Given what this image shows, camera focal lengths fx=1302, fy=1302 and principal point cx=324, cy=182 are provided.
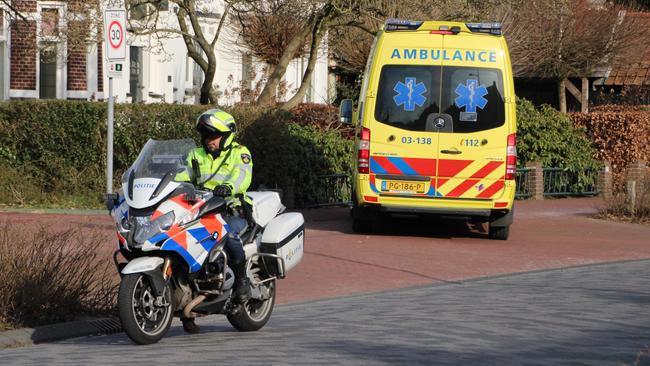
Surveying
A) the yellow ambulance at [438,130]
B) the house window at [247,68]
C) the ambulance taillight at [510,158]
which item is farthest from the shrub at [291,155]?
the house window at [247,68]

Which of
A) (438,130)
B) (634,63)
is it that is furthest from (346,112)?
(634,63)

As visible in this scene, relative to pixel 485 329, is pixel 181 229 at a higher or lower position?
higher

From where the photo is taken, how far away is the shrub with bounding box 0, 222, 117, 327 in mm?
9938

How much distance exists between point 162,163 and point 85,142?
11621 mm

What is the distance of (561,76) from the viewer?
4238 centimetres

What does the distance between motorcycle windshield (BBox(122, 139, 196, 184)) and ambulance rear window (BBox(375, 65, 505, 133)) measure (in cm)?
820

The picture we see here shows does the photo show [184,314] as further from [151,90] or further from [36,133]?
[151,90]

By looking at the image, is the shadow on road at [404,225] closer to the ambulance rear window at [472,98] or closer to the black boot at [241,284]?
the ambulance rear window at [472,98]

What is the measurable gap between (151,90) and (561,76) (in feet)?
51.7

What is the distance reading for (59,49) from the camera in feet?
90.9

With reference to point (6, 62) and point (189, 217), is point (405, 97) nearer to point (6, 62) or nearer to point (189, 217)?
point (189, 217)

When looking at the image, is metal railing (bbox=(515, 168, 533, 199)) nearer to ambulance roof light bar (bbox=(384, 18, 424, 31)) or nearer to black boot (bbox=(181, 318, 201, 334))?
ambulance roof light bar (bbox=(384, 18, 424, 31))

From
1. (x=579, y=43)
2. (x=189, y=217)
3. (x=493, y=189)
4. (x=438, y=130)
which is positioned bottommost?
(x=493, y=189)

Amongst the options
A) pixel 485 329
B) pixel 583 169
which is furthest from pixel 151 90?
pixel 485 329
